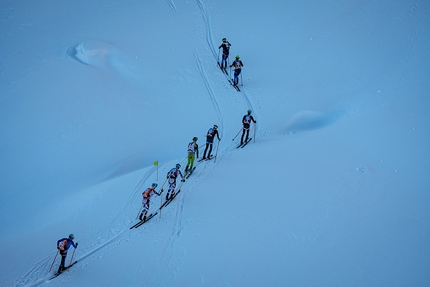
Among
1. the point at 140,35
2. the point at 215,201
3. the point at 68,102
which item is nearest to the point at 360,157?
the point at 215,201

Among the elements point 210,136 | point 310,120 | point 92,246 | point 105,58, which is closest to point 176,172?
point 210,136

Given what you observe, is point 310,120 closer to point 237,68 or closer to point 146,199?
point 237,68

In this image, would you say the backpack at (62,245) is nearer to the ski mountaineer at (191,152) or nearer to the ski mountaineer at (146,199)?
the ski mountaineer at (146,199)

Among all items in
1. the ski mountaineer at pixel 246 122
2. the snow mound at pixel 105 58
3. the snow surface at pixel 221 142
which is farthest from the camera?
the snow mound at pixel 105 58

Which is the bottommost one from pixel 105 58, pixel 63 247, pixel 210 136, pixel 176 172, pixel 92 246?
pixel 63 247

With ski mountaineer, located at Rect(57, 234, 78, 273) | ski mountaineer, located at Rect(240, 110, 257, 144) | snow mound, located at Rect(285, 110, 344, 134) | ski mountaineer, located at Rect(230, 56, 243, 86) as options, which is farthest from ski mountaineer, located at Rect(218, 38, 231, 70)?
ski mountaineer, located at Rect(57, 234, 78, 273)

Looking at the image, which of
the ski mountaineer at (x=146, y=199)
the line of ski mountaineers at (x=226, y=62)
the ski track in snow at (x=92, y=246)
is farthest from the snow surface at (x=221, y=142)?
the line of ski mountaineers at (x=226, y=62)

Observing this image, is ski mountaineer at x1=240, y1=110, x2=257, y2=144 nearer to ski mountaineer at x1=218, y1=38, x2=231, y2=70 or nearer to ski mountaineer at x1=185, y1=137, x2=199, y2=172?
ski mountaineer at x1=185, y1=137, x2=199, y2=172

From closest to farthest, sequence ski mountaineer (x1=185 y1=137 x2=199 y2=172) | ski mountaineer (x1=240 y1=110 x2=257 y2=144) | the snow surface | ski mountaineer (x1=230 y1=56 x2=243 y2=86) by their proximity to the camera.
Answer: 1. the snow surface
2. ski mountaineer (x1=185 y1=137 x2=199 y2=172)
3. ski mountaineer (x1=240 y1=110 x2=257 y2=144)
4. ski mountaineer (x1=230 y1=56 x2=243 y2=86)
